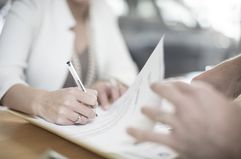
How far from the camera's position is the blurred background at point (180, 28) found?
85 cm

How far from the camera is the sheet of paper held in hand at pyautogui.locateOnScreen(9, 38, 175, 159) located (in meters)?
0.38

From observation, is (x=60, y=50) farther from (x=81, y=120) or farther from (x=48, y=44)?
(x=81, y=120)

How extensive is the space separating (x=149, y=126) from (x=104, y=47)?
47cm

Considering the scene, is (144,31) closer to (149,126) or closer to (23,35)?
(23,35)

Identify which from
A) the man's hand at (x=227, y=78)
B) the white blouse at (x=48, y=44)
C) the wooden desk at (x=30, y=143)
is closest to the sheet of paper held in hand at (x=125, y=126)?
the wooden desk at (x=30, y=143)

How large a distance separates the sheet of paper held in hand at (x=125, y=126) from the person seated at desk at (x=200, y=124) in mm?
Result: 62

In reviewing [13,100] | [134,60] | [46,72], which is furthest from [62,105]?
[134,60]

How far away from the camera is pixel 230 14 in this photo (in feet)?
4.47

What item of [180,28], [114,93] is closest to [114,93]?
[114,93]

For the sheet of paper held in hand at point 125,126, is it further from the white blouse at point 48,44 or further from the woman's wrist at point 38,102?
the white blouse at point 48,44

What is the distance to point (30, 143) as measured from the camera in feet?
1.43

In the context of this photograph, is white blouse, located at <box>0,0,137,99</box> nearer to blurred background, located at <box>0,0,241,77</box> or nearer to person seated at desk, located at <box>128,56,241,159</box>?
blurred background, located at <box>0,0,241,77</box>

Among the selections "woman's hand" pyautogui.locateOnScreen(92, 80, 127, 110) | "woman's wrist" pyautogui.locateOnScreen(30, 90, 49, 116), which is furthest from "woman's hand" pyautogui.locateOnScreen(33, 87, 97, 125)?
"woman's hand" pyautogui.locateOnScreen(92, 80, 127, 110)

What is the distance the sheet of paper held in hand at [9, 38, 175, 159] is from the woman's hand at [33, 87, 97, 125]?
0.01 metres
